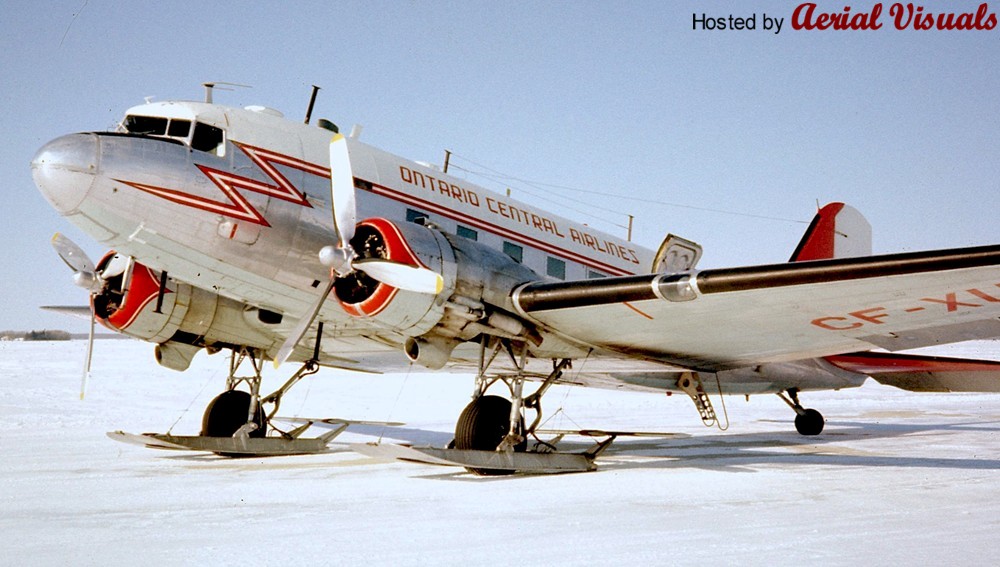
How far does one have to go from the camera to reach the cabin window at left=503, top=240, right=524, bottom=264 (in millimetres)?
10195

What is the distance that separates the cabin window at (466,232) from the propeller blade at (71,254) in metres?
4.93

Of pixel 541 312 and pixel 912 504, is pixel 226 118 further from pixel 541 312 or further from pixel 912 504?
pixel 912 504

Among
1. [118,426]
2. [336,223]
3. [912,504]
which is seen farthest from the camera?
[118,426]

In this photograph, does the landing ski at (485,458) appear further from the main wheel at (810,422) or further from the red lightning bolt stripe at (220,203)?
the main wheel at (810,422)

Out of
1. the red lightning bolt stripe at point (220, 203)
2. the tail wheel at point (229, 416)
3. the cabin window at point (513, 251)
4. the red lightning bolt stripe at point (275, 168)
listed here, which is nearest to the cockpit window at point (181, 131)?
the red lightning bolt stripe at point (275, 168)

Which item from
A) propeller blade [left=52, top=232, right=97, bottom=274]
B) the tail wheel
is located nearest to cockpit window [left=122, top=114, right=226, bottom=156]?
propeller blade [left=52, top=232, right=97, bottom=274]

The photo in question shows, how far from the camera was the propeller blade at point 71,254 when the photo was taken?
9.81 meters

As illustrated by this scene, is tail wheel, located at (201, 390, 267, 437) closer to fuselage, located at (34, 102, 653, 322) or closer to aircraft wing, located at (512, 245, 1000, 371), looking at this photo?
fuselage, located at (34, 102, 653, 322)

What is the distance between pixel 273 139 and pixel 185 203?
1.32 metres

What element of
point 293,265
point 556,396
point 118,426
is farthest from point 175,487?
point 556,396

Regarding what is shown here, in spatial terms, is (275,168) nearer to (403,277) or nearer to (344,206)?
(344,206)

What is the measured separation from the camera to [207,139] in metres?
8.04

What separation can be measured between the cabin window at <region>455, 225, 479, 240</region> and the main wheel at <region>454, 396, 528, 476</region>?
2322 mm

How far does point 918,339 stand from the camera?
851 cm
